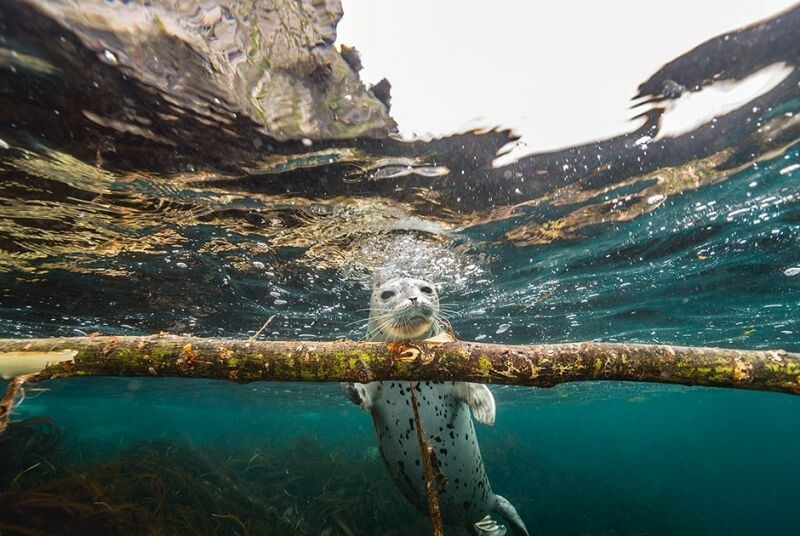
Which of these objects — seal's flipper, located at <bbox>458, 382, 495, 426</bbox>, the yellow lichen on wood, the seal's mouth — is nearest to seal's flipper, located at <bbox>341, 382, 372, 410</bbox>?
seal's flipper, located at <bbox>458, 382, 495, 426</bbox>

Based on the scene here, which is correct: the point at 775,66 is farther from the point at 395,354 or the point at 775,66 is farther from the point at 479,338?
the point at 479,338

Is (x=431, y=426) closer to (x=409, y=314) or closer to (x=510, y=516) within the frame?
(x=409, y=314)

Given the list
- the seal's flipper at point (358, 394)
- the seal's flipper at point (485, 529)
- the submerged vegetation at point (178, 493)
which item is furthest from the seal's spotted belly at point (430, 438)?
the submerged vegetation at point (178, 493)

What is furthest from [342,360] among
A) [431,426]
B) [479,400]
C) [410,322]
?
[431,426]

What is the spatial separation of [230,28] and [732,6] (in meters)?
5.13

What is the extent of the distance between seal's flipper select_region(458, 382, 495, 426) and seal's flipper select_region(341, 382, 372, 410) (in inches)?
43.1

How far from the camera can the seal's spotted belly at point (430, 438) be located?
457 cm

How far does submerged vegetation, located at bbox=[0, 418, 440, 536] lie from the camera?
568cm

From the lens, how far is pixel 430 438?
4.57 m

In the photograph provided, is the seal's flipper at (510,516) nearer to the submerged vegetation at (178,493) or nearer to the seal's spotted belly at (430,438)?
the seal's spotted belly at (430,438)

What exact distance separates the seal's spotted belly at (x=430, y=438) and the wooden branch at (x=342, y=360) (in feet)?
8.61

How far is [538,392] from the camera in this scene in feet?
97.5

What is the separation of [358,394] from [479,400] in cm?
135

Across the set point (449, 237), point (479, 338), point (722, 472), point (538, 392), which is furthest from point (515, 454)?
point (722, 472)
